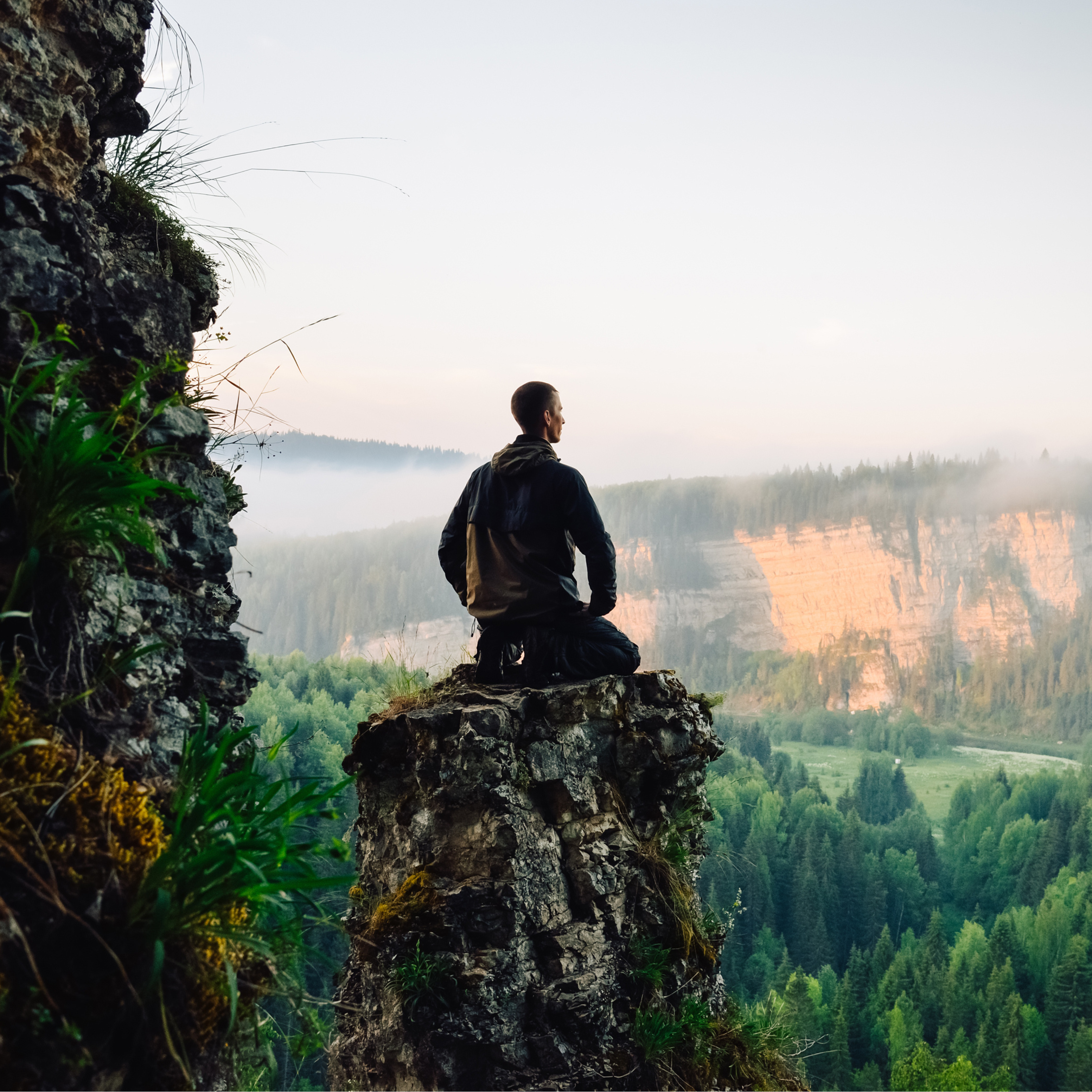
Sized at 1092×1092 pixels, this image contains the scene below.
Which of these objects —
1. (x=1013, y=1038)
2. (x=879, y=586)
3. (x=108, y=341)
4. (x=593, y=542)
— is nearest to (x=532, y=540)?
(x=593, y=542)

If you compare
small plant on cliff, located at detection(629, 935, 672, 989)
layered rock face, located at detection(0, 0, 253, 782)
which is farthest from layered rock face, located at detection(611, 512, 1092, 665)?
layered rock face, located at detection(0, 0, 253, 782)

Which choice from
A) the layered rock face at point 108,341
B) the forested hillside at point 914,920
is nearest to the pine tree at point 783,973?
the forested hillside at point 914,920

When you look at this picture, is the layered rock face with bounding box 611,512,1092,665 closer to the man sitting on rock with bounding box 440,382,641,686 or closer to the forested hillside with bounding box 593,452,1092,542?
the forested hillside with bounding box 593,452,1092,542

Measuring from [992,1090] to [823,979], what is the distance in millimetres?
16437

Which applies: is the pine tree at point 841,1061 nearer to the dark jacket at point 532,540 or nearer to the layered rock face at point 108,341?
the dark jacket at point 532,540

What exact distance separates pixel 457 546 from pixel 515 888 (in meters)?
2.23

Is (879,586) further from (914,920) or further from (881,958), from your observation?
(881,958)

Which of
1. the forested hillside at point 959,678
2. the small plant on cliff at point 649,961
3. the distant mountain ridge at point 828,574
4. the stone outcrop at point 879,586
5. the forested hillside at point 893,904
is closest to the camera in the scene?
the small plant on cliff at point 649,961

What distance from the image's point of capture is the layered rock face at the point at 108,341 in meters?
2.87

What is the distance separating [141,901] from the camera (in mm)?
2293

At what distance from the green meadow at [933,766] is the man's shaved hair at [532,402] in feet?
290

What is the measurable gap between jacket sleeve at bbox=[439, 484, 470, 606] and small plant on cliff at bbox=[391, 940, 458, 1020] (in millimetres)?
2146

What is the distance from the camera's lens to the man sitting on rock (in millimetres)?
5656

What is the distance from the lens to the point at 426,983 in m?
4.90
